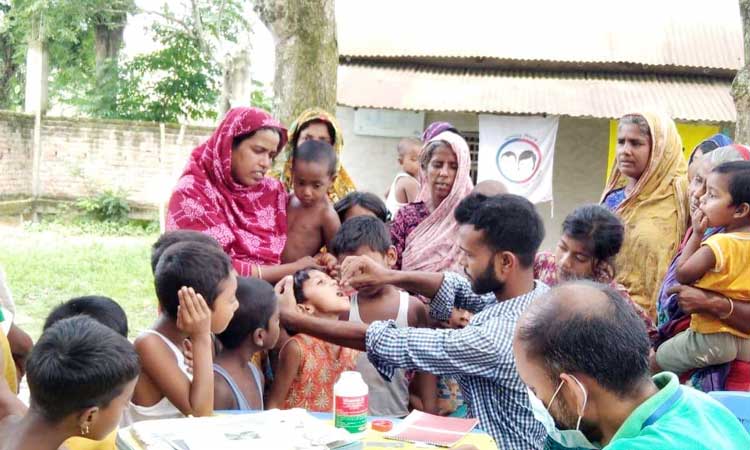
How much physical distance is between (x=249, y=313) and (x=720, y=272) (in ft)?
6.18

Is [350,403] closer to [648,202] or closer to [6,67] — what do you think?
[648,202]

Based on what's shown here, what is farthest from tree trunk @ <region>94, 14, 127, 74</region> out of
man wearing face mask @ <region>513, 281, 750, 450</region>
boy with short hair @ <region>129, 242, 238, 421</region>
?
man wearing face mask @ <region>513, 281, 750, 450</region>

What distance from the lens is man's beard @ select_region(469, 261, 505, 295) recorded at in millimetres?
2564

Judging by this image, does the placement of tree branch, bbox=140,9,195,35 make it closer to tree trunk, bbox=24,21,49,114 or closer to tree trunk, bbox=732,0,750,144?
tree trunk, bbox=24,21,49,114

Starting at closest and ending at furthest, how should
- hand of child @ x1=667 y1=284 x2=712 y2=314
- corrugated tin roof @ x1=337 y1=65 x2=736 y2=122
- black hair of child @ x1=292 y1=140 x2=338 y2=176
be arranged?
hand of child @ x1=667 y1=284 x2=712 y2=314
black hair of child @ x1=292 y1=140 x2=338 y2=176
corrugated tin roof @ x1=337 y1=65 x2=736 y2=122

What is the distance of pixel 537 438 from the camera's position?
8.39 ft

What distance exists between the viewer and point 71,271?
9.00m

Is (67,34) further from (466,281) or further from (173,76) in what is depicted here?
(466,281)

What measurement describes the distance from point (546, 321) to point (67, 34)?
14919 mm

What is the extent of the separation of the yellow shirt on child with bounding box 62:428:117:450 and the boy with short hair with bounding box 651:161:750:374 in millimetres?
2248

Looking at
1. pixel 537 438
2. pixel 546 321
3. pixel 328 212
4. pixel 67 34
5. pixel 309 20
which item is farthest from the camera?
pixel 67 34

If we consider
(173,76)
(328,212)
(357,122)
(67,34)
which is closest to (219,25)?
(173,76)

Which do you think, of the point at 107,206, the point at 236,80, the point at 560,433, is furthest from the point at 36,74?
the point at 560,433

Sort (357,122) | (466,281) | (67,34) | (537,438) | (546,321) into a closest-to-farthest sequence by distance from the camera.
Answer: (546,321) < (537,438) < (466,281) < (357,122) < (67,34)
